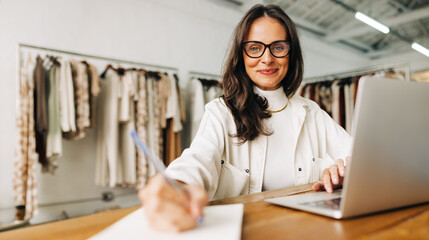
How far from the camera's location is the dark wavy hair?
1227 millimetres

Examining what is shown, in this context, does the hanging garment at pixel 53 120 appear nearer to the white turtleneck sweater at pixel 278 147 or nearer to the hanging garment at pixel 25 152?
the hanging garment at pixel 25 152

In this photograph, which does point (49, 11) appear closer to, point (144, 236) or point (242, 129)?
point (242, 129)

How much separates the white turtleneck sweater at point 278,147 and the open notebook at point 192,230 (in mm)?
782

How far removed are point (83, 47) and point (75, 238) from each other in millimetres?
3147

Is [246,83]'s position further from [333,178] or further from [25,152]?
[25,152]

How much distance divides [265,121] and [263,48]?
0.35 m

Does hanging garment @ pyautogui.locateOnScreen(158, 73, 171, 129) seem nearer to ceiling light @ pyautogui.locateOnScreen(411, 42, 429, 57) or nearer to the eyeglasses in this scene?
the eyeglasses

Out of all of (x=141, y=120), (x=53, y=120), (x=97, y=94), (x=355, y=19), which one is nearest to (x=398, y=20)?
(x=355, y=19)

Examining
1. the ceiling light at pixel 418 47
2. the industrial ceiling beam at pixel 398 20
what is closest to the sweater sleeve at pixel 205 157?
the industrial ceiling beam at pixel 398 20

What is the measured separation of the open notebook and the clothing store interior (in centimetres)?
223

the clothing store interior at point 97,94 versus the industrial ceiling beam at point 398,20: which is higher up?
the industrial ceiling beam at point 398,20

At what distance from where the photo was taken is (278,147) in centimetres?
130

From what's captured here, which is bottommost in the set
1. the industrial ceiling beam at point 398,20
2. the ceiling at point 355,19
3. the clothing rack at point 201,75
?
the clothing rack at point 201,75

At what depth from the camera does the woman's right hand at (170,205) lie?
41cm
